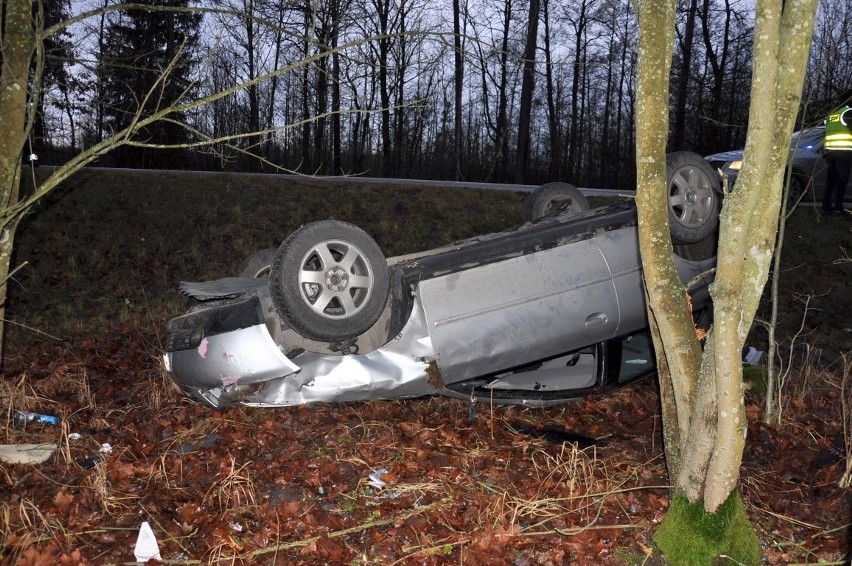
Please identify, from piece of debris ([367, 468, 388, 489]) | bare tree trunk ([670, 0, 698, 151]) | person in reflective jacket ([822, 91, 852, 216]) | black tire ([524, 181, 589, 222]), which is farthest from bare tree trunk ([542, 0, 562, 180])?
piece of debris ([367, 468, 388, 489])

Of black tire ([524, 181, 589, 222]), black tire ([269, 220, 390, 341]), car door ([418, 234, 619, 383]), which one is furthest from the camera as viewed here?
black tire ([524, 181, 589, 222])

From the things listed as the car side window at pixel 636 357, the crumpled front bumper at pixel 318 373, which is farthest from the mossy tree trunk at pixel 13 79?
the car side window at pixel 636 357

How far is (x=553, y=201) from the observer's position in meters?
6.67

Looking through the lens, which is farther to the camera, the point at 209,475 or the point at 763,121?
the point at 209,475

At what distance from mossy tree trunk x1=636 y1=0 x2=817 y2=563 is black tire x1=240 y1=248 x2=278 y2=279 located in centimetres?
334

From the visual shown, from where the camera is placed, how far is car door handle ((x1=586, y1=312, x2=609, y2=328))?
4820mm

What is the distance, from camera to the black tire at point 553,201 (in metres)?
6.59

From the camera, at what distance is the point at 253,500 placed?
3.57 meters

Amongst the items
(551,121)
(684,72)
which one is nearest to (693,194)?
(684,72)

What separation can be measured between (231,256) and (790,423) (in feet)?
28.5

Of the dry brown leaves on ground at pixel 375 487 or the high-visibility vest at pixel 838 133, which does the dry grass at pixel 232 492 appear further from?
the high-visibility vest at pixel 838 133

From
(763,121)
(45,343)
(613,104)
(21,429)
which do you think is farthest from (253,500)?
(613,104)

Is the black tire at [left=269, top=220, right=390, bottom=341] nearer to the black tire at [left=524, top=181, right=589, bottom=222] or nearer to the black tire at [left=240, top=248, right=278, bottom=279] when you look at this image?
the black tire at [left=240, top=248, right=278, bottom=279]

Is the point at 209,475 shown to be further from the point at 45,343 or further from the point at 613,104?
the point at 613,104
